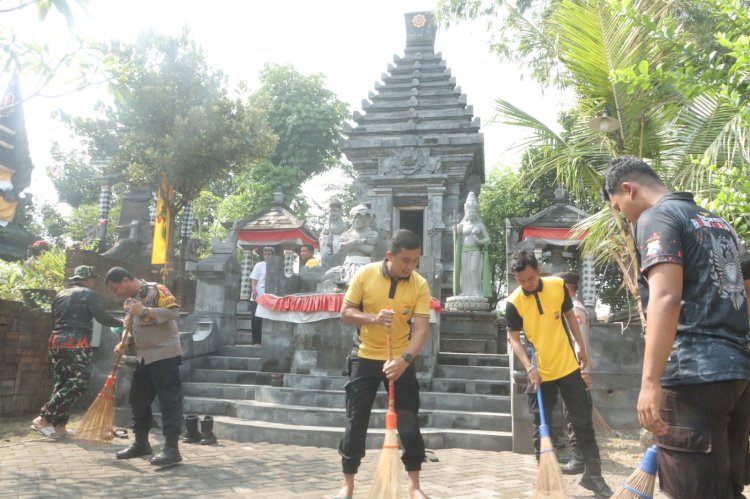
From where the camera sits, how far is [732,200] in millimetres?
5531

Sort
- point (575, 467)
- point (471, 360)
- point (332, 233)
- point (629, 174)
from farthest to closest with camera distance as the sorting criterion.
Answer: point (332, 233) < point (471, 360) < point (575, 467) < point (629, 174)

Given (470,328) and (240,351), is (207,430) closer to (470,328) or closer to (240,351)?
(240,351)

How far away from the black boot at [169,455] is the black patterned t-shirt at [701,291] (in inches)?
180

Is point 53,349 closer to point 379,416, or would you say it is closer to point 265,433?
point 265,433

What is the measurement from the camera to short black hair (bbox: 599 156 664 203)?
2826mm

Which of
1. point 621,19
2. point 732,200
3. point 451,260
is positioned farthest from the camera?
point 451,260

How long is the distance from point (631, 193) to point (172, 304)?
15.2 ft

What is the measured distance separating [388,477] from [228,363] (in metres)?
6.86

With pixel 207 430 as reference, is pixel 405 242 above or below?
above

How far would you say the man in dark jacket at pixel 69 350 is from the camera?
691cm

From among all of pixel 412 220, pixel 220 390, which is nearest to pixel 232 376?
pixel 220 390

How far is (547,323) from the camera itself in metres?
4.97

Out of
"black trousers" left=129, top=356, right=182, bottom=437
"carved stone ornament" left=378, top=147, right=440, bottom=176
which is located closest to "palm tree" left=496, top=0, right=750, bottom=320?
"black trousers" left=129, top=356, right=182, bottom=437

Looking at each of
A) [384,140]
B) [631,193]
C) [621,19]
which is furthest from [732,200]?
[384,140]
